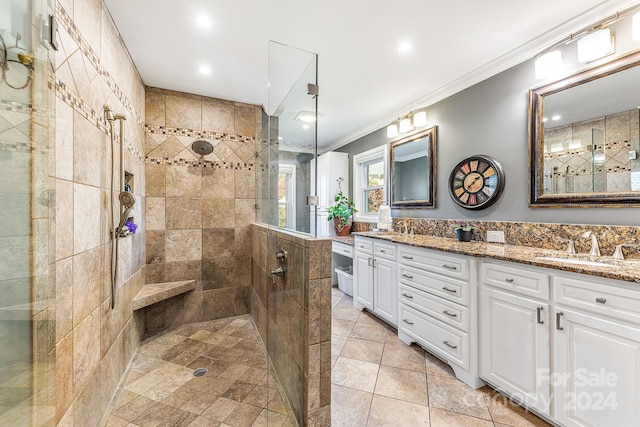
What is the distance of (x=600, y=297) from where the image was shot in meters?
1.17

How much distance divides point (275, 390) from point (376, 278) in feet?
4.77

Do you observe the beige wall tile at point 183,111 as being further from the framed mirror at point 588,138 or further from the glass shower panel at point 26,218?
the framed mirror at point 588,138

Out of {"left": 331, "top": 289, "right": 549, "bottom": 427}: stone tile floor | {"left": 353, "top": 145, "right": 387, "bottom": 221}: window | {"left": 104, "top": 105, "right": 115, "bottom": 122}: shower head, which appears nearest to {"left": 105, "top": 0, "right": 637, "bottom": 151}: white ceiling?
{"left": 104, "top": 105, "right": 115, "bottom": 122}: shower head

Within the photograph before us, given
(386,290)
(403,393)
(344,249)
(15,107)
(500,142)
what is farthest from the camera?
(344,249)

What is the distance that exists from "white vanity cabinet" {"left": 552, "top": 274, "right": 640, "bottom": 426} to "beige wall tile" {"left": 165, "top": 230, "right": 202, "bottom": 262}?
3.01 metres

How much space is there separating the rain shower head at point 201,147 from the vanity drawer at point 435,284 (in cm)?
238

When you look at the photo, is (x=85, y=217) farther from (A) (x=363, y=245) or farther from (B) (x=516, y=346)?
(B) (x=516, y=346)

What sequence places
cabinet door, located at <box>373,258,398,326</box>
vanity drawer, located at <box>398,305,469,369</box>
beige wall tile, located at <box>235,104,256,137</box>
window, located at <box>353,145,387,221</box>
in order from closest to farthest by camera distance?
vanity drawer, located at <box>398,305,469,369</box>
cabinet door, located at <box>373,258,398,326</box>
beige wall tile, located at <box>235,104,256,137</box>
window, located at <box>353,145,387,221</box>

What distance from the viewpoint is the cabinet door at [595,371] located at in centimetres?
109

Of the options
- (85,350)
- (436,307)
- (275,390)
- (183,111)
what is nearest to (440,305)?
(436,307)

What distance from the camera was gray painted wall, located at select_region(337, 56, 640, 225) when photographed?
180 centimetres

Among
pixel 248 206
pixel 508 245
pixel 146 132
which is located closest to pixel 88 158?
pixel 146 132

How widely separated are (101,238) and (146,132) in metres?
1.54

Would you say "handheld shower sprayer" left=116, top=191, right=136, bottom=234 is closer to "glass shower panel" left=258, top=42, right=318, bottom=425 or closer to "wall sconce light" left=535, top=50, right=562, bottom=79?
"glass shower panel" left=258, top=42, right=318, bottom=425
